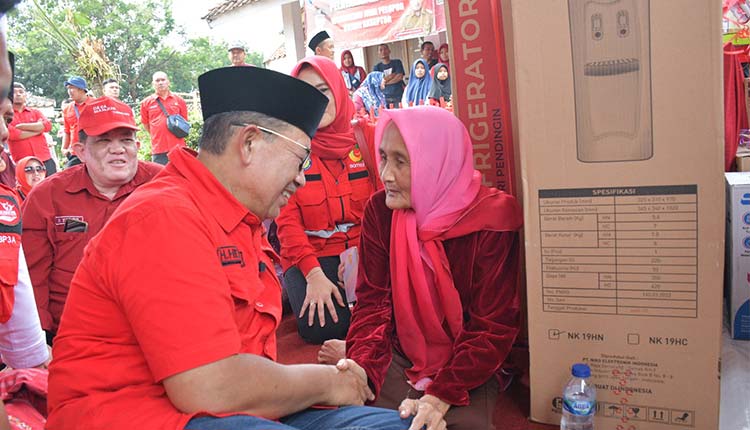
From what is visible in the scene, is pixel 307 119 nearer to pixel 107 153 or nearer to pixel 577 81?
pixel 577 81

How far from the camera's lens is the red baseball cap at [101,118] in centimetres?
237

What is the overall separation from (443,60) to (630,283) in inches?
263

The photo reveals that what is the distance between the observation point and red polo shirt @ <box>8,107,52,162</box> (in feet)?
19.7

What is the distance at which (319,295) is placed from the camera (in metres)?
2.58

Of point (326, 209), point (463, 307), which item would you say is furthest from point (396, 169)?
point (326, 209)

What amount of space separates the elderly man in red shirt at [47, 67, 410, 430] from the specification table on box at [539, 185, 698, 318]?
71 cm

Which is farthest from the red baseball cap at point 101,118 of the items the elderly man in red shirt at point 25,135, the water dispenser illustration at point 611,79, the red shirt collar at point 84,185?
the elderly man in red shirt at point 25,135

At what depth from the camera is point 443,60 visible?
7.80 m

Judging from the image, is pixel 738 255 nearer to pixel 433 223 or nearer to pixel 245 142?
pixel 433 223

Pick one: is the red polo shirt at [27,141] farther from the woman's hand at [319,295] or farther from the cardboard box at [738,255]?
the cardboard box at [738,255]

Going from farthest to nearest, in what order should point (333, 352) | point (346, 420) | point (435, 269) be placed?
point (333, 352), point (435, 269), point (346, 420)

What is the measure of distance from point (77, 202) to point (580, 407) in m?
2.04

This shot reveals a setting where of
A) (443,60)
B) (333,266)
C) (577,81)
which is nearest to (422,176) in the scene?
(577,81)

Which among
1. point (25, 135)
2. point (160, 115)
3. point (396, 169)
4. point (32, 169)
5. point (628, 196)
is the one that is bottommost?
point (628, 196)
